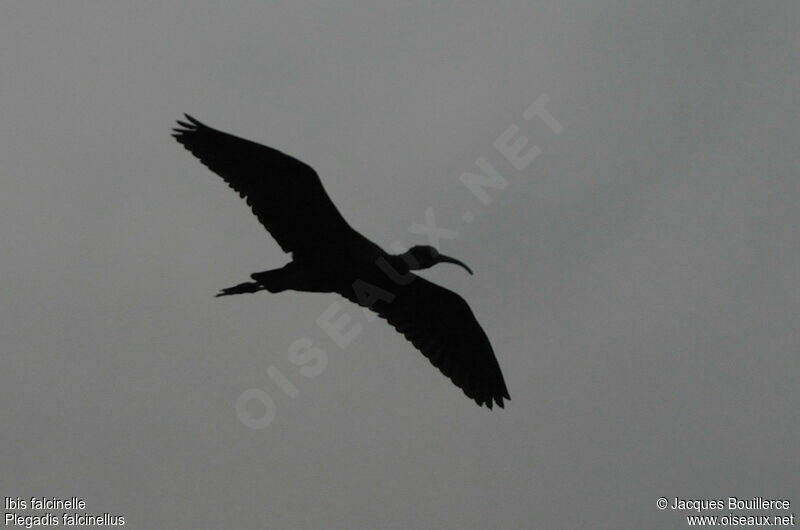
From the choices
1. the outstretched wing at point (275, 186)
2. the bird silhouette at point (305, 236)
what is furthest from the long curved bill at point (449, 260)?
the outstretched wing at point (275, 186)

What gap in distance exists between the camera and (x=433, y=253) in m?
17.4

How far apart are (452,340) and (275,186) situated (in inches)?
157

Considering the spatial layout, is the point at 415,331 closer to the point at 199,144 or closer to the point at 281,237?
the point at 281,237

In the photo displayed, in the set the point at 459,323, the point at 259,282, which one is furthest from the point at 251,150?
the point at 459,323

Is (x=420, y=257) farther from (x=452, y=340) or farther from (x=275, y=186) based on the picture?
(x=275, y=186)

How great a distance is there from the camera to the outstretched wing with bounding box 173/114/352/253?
16.3 meters

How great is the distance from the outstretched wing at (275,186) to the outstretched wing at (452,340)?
1.87 m

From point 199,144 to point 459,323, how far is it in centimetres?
493

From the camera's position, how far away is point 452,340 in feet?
60.8

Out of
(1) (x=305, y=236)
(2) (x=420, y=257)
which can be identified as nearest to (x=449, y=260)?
(2) (x=420, y=257)

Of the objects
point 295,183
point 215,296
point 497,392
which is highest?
point 295,183

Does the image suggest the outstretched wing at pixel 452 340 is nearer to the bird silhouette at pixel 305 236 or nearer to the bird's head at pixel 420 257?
the bird silhouette at pixel 305 236

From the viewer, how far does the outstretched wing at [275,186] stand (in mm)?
16281

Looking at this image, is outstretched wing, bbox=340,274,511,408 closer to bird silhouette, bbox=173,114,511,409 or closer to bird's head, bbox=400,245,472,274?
bird silhouette, bbox=173,114,511,409
